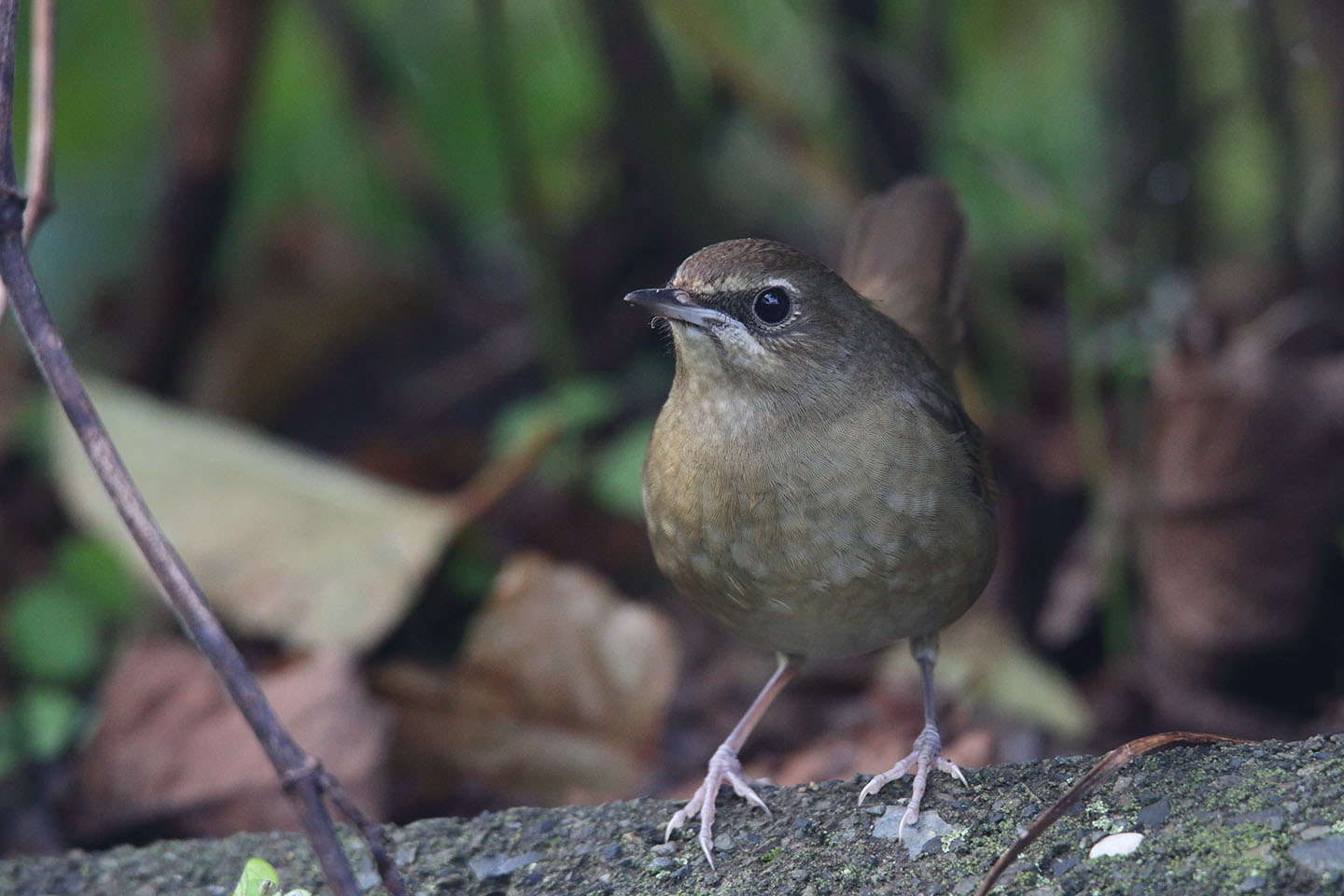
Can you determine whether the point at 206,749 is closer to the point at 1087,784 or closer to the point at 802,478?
the point at 802,478

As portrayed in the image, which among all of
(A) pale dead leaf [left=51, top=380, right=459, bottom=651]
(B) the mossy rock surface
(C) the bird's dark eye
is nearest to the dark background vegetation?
(A) pale dead leaf [left=51, top=380, right=459, bottom=651]

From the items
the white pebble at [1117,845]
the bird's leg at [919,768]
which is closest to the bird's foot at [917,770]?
the bird's leg at [919,768]

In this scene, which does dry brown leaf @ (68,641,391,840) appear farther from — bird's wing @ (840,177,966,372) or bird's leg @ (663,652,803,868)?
bird's wing @ (840,177,966,372)

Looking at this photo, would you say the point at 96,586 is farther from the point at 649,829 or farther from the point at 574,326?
the point at 649,829

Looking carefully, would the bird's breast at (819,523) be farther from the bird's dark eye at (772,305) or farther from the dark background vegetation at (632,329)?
the dark background vegetation at (632,329)

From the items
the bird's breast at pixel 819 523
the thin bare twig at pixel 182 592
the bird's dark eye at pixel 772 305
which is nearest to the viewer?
the thin bare twig at pixel 182 592

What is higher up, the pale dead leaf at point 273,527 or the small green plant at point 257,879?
the pale dead leaf at point 273,527

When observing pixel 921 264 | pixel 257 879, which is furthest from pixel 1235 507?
pixel 257 879
